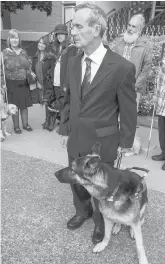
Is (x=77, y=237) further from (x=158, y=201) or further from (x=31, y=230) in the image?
(x=158, y=201)

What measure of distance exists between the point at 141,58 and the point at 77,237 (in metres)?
3.27

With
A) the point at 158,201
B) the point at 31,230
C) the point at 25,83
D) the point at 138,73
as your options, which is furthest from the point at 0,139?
the point at 158,201

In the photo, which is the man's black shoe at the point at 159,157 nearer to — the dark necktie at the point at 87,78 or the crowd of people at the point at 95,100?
the crowd of people at the point at 95,100

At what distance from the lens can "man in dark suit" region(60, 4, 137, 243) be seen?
6.89 feet

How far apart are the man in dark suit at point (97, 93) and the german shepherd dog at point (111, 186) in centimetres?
22

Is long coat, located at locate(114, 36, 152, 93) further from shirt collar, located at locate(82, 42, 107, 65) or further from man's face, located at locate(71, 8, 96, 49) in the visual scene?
man's face, located at locate(71, 8, 96, 49)

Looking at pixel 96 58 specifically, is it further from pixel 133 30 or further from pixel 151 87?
pixel 151 87

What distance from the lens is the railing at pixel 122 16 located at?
859 centimetres

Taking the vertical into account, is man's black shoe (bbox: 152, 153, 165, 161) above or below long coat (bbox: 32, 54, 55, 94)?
below

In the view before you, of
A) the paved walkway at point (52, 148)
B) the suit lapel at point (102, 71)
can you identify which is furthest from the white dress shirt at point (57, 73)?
the suit lapel at point (102, 71)

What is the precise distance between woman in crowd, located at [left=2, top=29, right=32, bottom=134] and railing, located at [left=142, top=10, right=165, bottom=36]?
439 cm

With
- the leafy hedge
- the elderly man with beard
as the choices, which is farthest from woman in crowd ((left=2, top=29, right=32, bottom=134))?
the leafy hedge

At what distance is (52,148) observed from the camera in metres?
5.29

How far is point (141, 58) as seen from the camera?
→ 443 centimetres
